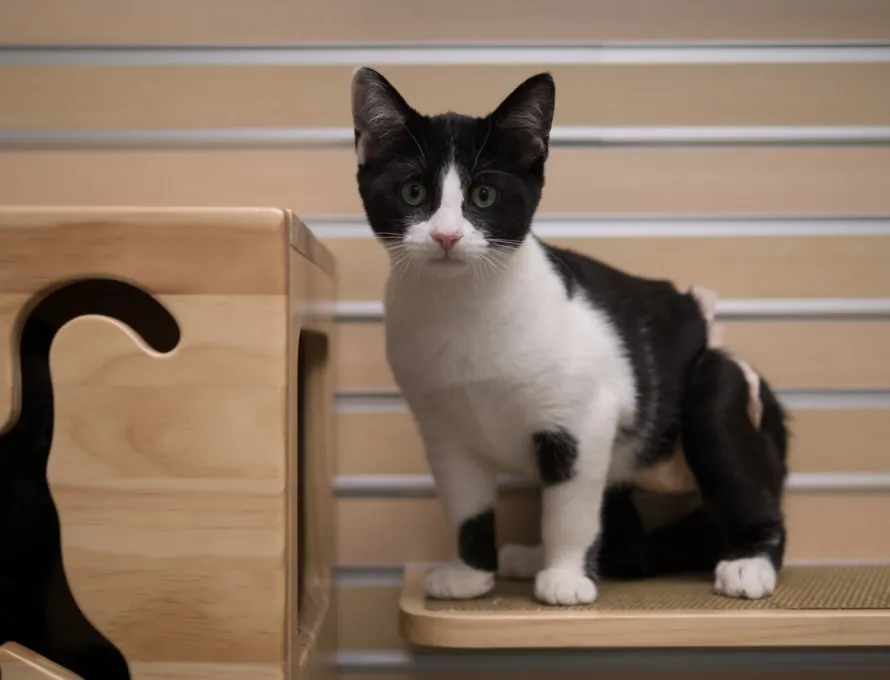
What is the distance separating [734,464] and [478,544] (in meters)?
0.33

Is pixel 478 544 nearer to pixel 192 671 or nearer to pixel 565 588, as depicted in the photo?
pixel 565 588

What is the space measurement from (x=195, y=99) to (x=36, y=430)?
1.88 ft

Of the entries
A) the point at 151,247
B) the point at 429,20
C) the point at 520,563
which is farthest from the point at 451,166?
the point at 520,563

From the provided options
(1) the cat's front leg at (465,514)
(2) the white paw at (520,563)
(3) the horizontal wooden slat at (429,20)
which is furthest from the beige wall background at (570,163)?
(1) the cat's front leg at (465,514)

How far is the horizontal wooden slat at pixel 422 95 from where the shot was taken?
1.30 meters

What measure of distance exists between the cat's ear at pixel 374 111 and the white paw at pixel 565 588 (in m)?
0.53

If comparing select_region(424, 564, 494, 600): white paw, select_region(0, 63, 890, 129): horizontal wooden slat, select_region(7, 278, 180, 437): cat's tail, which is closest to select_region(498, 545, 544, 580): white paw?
select_region(424, 564, 494, 600): white paw

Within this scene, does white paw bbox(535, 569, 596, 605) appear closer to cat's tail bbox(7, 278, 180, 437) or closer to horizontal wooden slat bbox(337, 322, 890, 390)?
horizontal wooden slat bbox(337, 322, 890, 390)

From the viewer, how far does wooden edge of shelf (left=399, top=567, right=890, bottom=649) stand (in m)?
0.94

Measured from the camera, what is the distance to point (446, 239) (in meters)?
0.92

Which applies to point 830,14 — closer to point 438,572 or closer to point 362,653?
point 438,572

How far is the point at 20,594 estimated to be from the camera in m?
0.97

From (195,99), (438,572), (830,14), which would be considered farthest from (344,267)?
(830,14)

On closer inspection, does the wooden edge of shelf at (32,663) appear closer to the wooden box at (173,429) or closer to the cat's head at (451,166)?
the wooden box at (173,429)
